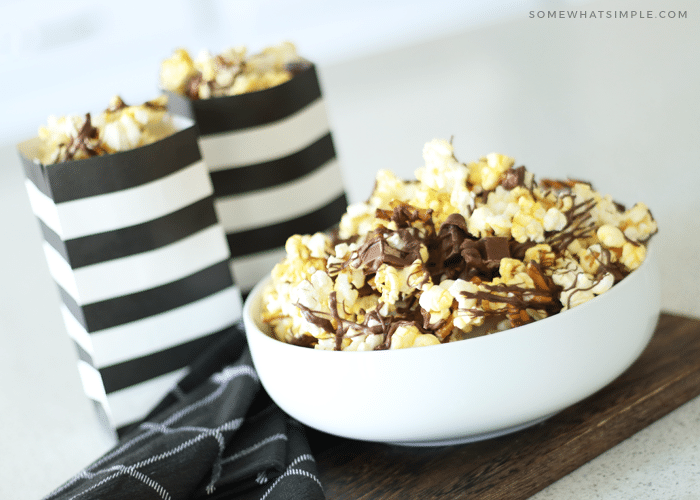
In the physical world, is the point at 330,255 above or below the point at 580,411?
above

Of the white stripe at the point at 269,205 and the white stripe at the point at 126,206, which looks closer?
the white stripe at the point at 126,206

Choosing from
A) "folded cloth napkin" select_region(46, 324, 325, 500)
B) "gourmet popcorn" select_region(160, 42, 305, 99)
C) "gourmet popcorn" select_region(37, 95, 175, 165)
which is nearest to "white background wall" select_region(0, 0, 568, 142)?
"gourmet popcorn" select_region(160, 42, 305, 99)

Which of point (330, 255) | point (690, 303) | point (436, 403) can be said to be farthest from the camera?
point (690, 303)

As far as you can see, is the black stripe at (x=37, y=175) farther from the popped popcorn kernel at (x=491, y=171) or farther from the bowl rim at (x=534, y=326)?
the popped popcorn kernel at (x=491, y=171)

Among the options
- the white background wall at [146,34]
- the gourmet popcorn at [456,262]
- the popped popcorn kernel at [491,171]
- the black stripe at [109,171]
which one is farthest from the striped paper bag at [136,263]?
the white background wall at [146,34]

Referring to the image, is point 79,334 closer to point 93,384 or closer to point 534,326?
point 93,384

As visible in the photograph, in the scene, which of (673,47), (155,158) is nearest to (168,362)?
(155,158)

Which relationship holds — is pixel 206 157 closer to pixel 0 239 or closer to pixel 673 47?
pixel 0 239
